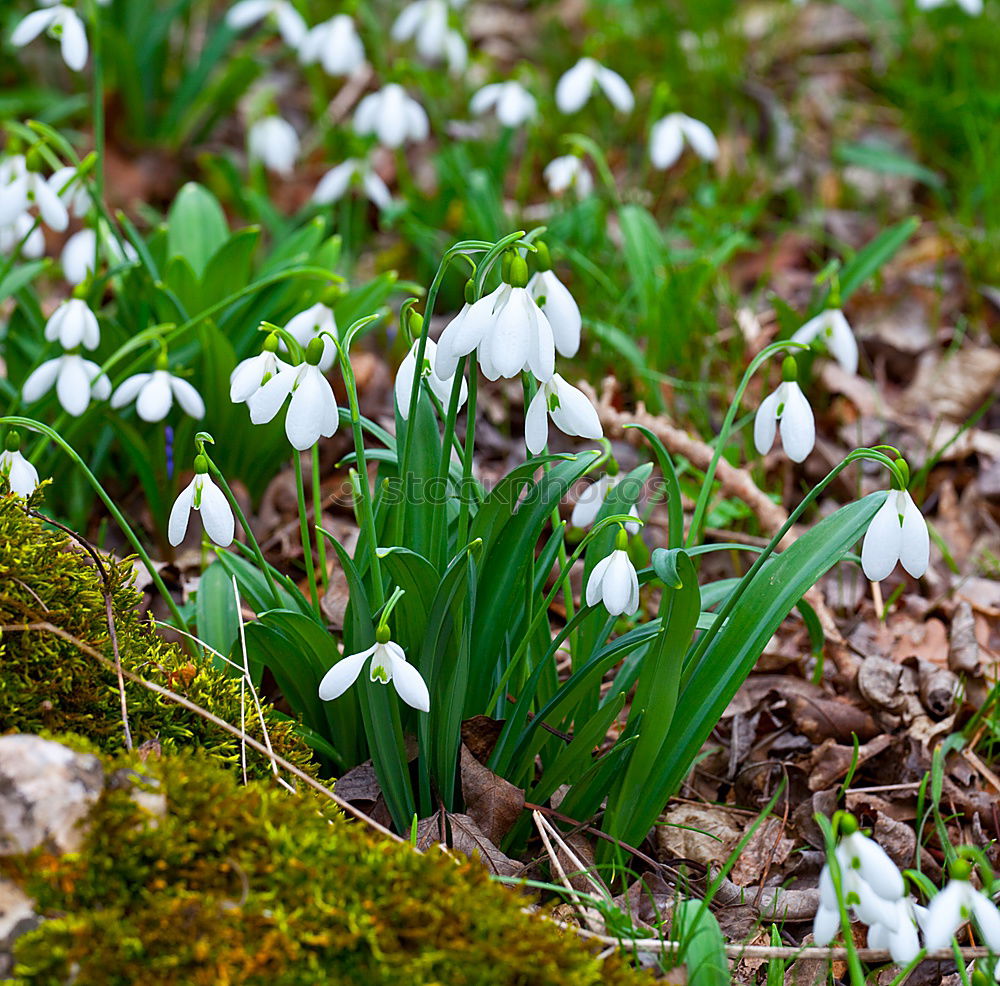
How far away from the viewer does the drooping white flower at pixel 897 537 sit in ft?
4.70

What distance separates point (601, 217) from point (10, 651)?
2.42 meters

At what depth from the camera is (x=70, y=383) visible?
213 centimetres

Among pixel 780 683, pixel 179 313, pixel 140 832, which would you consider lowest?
pixel 780 683

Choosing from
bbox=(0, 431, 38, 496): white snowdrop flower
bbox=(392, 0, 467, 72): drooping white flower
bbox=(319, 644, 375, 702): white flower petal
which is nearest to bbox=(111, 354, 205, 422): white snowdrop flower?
bbox=(0, 431, 38, 496): white snowdrop flower

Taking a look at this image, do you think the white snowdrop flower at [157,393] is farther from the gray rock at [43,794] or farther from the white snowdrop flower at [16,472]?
the gray rock at [43,794]

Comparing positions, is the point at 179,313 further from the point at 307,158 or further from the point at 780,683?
the point at 307,158

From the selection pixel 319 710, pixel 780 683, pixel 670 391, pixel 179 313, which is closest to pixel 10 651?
pixel 319 710

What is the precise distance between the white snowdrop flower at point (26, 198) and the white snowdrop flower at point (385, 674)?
1.33 metres

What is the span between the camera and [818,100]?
4.46 meters

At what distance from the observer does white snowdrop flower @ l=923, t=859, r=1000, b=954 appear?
1208 millimetres

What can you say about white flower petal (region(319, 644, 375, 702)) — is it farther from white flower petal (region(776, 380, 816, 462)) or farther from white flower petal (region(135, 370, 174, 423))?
white flower petal (region(135, 370, 174, 423))

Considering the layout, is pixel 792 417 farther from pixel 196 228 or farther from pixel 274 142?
pixel 274 142

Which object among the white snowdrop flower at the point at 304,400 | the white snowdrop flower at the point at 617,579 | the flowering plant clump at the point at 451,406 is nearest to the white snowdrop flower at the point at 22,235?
the flowering plant clump at the point at 451,406

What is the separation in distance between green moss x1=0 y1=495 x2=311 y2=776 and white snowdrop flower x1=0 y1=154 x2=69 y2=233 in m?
A: 0.96
